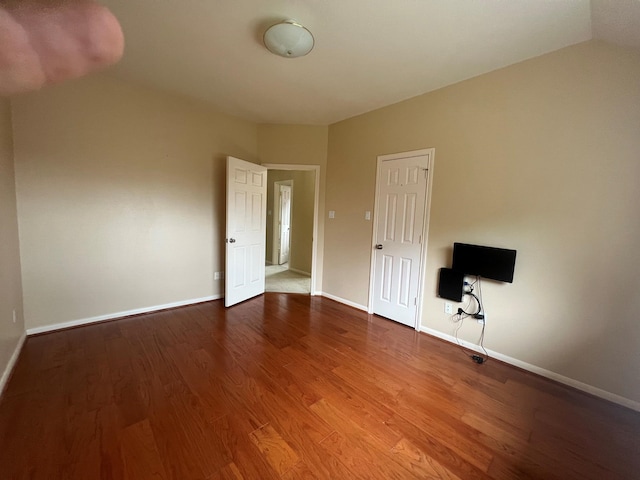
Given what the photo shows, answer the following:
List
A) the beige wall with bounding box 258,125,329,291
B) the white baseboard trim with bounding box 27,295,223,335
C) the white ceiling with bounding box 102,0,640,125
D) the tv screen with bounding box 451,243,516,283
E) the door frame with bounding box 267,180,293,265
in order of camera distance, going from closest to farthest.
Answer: the white ceiling with bounding box 102,0,640,125, the tv screen with bounding box 451,243,516,283, the white baseboard trim with bounding box 27,295,223,335, the beige wall with bounding box 258,125,329,291, the door frame with bounding box 267,180,293,265

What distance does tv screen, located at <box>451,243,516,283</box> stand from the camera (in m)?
2.08

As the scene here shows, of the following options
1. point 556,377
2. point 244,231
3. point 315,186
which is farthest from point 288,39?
point 556,377

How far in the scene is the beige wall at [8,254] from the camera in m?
1.75

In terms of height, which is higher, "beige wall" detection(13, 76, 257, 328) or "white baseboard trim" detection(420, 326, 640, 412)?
"beige wall" detection(13, 76, 257, 328)

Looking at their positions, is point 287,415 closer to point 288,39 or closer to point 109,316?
point 109,316

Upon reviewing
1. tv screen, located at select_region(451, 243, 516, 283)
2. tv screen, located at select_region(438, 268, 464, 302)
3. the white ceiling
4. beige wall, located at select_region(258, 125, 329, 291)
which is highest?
the white ceiling

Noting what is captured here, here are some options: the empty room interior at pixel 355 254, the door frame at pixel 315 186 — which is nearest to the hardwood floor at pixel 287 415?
the empty room interior at pixel 355 254

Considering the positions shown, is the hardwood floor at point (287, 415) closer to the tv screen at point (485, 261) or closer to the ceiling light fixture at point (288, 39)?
the tv screen at point (485, 261)

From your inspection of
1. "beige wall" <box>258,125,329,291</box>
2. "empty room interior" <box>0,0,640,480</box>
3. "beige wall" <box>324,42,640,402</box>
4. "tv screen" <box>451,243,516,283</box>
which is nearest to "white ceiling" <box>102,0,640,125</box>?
"empty room interior" <box>0,0,640,480</box>

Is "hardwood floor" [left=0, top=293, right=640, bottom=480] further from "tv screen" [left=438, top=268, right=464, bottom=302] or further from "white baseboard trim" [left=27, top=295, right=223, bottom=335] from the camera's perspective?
"tv screen" [left=438, top=268, right=464, bottom=302]

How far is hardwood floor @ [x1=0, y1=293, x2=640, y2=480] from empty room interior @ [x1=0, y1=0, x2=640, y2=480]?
0.04 ft

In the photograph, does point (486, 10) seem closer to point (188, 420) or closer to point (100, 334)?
point (188, 420)

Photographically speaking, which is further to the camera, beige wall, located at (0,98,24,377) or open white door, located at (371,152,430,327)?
open white door, located at (371,152,430,327)

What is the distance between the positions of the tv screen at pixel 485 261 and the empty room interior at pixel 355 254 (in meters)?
0.02
